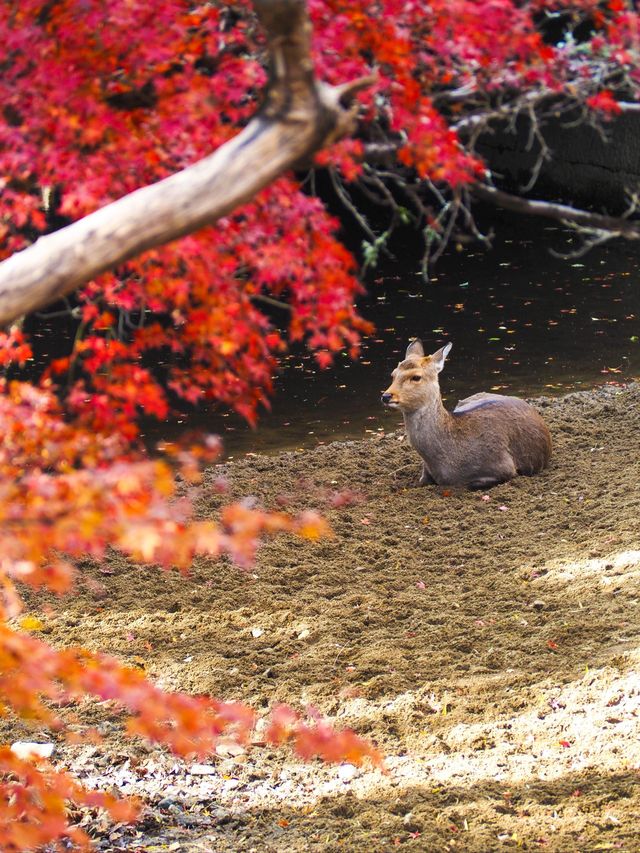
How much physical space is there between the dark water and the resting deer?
1.82 m

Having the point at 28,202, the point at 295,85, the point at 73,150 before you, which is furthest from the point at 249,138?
the point at 28,202

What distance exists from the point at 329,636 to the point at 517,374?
615 centimetres

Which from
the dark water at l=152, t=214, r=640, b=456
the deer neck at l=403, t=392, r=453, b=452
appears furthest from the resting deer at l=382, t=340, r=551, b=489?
the dark water at l=152, t=214, r=640, b=456

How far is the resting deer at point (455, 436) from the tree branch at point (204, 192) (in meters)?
4.89

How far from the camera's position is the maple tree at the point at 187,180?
2.26 m

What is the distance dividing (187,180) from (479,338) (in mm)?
10324

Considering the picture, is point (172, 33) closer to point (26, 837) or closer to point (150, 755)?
point (26, 837)

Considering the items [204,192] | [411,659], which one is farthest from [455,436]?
[204,192]

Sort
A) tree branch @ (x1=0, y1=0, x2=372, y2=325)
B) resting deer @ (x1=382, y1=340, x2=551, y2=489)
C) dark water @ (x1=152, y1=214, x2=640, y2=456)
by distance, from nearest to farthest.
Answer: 1. tree branch @ (x1=0, y1=0, x2=372, y2=325)
2. resting deer @ (x1=382, y1=340, x2=551, y2=489)
3. dark water @ (x1=152, y1=214, x2=640, y2=456)

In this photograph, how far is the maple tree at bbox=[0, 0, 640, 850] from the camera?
226cm

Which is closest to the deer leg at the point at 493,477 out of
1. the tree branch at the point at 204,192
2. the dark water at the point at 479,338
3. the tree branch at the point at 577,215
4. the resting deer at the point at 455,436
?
the resting deer at the point at 455,436

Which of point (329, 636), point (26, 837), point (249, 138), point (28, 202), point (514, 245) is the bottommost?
point (514, 245)

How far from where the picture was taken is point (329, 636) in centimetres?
527

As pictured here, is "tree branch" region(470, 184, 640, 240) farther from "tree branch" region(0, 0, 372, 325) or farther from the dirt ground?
the dirt ground
